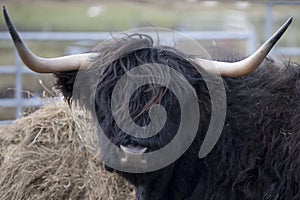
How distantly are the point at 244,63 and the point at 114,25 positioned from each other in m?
15.9

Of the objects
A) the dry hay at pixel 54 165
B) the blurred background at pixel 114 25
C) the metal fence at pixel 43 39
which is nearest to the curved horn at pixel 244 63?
the blurred background at pixel 114 25

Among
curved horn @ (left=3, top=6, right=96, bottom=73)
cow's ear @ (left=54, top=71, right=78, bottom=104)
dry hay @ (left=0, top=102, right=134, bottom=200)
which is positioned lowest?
dry hay @ (left=0, top=102, right=134, bottom=200)

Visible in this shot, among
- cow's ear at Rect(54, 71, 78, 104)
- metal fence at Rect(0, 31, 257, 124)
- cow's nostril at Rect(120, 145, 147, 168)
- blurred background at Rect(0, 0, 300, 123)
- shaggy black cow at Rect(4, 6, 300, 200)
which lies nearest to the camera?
cow's nostril at Rect(120, 145, 147, 168)

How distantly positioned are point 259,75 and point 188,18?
14.2 meters

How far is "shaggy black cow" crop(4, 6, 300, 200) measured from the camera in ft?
13.5

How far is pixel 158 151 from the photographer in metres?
4.11

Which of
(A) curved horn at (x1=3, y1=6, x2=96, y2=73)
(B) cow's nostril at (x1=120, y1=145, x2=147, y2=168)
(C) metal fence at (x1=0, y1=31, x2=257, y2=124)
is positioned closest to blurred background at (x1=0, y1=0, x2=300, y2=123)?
(C) metal fence at (x1=0, y1=31, x2=257, y2=124)

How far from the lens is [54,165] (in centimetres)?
534

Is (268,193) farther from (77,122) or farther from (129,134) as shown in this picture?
(77,122)

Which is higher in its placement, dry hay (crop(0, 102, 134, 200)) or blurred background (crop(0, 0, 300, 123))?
dry hay (crop(0, 102, 134, 200))

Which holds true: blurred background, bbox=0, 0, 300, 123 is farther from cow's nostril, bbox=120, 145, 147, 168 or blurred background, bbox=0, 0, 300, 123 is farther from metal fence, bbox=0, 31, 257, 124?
cow's nostril, bbox=120, 145, 147, 168

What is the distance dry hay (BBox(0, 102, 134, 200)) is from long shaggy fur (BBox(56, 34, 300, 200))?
82cm

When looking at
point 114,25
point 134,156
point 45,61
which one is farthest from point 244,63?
point 114,25

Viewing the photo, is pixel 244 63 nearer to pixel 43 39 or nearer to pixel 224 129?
pixel 224 129
